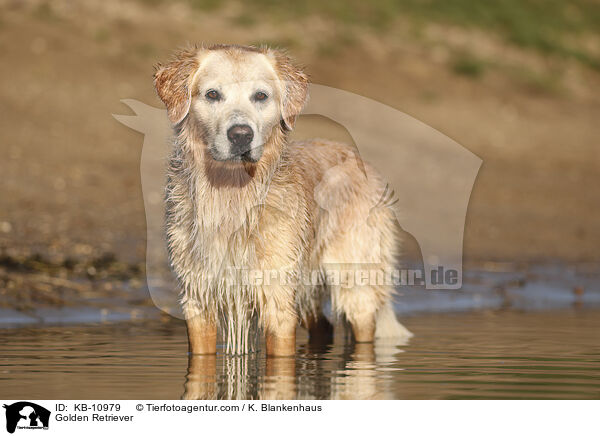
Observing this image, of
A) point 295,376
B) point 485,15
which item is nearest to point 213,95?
point 295,376

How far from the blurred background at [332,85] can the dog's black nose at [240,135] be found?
3.98m

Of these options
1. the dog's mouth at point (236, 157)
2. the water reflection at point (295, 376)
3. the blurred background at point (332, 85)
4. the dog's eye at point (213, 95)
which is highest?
the blurred background at point (332, 85)

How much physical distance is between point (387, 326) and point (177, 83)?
116 inches

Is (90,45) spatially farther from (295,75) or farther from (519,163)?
(295,75)

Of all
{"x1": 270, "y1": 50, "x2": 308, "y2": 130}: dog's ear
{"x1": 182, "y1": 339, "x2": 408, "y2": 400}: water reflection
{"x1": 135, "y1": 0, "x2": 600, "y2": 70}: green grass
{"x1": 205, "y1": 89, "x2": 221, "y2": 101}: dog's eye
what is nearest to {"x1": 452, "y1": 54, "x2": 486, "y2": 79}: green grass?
{"x1": 135, "y1": 0, "x2": 600, "y2": 70}: green grass

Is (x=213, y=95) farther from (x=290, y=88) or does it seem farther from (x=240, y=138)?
(x=290, y=88)

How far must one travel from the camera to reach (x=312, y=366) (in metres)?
7.28

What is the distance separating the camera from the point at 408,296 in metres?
11.4

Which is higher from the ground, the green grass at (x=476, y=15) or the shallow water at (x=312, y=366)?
the green grass at (x=476, y=15)

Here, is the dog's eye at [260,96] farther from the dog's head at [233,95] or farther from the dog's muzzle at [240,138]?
the dog's muzzle at [240,138]

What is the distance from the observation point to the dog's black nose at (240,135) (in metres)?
6.63
